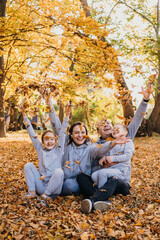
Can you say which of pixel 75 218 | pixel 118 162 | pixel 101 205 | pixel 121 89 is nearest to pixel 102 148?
pixel 118 162

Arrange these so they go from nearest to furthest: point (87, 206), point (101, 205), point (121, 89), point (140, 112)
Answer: point (87, 206) < point (101, 205) < point (140, 112) < point (121, 89)

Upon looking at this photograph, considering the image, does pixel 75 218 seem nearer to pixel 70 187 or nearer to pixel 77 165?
pixel 70 187

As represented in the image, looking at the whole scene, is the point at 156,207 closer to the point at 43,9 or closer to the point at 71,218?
the point at 71,218

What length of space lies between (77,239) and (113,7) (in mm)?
11523

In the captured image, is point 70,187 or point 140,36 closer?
point 70,187

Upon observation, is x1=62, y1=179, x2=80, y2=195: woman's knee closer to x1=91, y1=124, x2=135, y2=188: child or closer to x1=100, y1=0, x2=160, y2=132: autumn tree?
x1=91, y1=124, x2=135, y2=188: child

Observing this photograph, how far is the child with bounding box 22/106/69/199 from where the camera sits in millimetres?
3260

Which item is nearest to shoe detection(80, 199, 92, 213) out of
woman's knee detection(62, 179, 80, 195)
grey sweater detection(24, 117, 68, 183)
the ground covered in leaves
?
the ground covered in leaves

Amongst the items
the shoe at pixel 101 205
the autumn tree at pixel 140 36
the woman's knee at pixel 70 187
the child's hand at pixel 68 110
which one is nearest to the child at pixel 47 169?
the child's hand at pixel 68 110

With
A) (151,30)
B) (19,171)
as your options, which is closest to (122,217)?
(19,171)

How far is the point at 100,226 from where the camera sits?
2.65 meters

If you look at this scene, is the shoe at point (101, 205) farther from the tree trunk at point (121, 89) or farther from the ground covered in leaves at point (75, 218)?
the tree trunk at point (121, 89)

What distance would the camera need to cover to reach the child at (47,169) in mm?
3260

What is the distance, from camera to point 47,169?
3.49m
